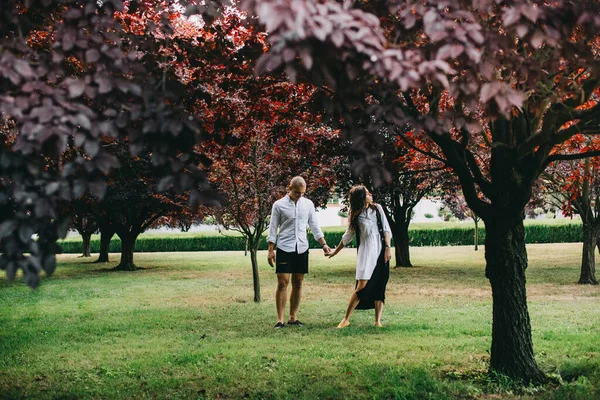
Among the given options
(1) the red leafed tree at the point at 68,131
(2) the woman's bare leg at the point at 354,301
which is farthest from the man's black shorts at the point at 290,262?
(1) the red leafed tree at the point at 68,131

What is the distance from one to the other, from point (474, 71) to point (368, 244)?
577 centimetres

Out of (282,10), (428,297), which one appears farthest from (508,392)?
(428,297)

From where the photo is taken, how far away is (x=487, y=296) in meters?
14.8

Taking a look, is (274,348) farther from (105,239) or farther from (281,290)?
(105,239)

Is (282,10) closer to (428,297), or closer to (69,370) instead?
(69,370)

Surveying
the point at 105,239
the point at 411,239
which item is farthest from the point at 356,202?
the point at 411,239

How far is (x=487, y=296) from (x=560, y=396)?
30.8 ft

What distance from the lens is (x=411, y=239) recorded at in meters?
48.6

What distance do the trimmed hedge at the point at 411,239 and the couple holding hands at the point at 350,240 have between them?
1354 inches

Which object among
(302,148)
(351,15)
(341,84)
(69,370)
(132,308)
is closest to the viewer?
(351,15)

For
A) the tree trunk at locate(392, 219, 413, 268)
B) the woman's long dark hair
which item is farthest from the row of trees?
the tree trunk at locate(392, 219, 413, 268)

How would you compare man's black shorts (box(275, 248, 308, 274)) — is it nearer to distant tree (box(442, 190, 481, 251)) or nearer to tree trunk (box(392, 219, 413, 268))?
distant tree (box(442, 190, 481, 251))

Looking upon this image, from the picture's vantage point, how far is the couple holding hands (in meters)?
9.16

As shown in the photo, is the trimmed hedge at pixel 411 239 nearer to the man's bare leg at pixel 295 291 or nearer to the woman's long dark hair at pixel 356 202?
the man's bare leg at pixel 295 291
